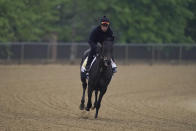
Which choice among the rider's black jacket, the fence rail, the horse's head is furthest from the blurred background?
the horse's head

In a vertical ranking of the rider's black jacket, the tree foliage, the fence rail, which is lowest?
the fence rail

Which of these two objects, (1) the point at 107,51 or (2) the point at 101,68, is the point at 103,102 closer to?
(2) the point at 101,68

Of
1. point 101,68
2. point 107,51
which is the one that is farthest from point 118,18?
point 107,51

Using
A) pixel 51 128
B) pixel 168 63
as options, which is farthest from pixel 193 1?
pixel 51 128

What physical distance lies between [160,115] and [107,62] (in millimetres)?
2795

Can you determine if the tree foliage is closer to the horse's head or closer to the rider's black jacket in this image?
the rider's black jacket

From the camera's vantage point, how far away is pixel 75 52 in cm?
3616

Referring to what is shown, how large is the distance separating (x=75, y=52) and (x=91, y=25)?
32.2ft

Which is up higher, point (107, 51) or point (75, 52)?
point (107, 51)

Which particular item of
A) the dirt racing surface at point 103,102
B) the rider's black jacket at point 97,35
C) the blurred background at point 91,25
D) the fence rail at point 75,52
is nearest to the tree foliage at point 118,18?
the blurred background at point 91,25

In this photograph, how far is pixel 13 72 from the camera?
94.6ft

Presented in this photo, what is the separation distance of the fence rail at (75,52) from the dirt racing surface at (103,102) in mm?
2125

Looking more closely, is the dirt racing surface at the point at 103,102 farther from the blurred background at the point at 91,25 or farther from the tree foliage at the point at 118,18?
the tree foliage at the point at 118,18

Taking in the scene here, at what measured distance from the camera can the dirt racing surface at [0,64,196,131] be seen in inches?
464
